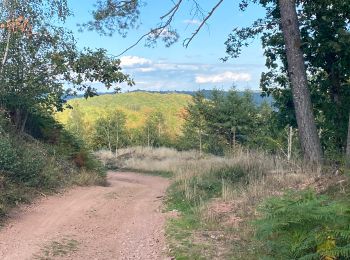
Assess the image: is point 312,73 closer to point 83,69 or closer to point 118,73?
point 118,73

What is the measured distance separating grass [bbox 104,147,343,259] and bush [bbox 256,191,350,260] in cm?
103

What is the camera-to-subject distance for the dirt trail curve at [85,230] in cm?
747

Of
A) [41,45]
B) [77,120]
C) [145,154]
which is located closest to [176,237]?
[41,45]

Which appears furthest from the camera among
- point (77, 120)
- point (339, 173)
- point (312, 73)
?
point (77, 120)

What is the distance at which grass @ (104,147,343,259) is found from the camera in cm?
730

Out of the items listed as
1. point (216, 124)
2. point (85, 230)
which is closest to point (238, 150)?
point (85, 230)

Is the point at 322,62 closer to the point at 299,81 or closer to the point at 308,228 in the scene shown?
the point at 299,81

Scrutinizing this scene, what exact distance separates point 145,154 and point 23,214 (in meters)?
30.9

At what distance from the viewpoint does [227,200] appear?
34.8ft

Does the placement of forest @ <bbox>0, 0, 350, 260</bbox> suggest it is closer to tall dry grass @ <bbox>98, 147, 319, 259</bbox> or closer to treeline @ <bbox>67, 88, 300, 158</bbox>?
tall dry grass @ <bbox>98, 147, 319, 259</bbox>

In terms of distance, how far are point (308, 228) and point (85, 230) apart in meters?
5.04

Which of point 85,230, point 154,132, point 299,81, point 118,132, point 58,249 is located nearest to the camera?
point 58,249

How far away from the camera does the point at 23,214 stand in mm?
10250

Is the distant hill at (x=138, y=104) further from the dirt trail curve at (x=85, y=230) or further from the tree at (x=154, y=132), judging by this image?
the dirt trail curve at (x=85, y=230)
